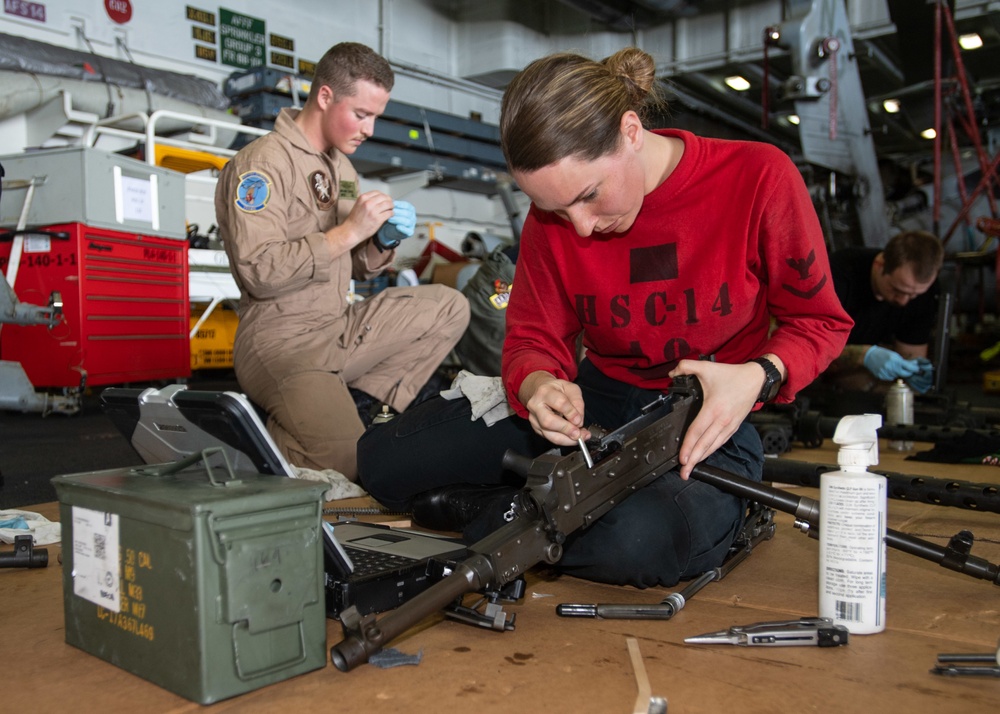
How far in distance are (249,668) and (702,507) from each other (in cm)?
73

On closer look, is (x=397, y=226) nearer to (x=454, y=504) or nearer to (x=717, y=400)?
(x=454, y=504)

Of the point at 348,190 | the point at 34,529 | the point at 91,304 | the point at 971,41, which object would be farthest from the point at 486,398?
the point at 971,41

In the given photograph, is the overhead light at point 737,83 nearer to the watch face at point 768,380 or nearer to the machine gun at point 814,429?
the machine gun at point 814,429

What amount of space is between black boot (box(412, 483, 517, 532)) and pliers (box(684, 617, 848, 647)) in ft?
1.74

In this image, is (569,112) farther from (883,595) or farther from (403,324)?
(403,324)

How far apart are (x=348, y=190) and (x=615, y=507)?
175 centimetres

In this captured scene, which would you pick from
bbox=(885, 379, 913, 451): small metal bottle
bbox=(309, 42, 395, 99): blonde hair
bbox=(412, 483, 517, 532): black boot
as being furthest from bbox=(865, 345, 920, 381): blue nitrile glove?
bbox=(412, 483, 517, 532): black boot

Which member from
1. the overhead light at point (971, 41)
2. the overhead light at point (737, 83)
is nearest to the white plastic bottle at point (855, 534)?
the overhead light at point (971, 41)

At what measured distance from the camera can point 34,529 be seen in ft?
5.43

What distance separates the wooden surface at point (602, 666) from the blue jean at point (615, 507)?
0.06 metres

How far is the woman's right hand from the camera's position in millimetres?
1188

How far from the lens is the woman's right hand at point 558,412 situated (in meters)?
1.19

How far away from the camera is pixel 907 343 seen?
350cm

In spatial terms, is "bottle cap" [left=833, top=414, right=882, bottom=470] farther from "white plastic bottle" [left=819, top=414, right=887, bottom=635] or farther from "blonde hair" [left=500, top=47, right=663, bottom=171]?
"blonde hair" [left=500, top=47, right=663, bottom=171]
